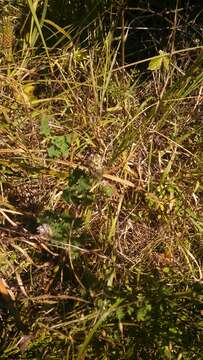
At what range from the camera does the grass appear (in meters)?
1.68

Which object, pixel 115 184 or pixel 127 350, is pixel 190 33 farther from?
pixel 127 350

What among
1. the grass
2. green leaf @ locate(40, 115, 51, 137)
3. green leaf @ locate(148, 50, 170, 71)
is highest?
green leaf @ locate(148, 50, 170, 71)

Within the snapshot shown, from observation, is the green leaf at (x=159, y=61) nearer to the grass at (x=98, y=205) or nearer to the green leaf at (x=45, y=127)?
the grass at (x=98, y=205)

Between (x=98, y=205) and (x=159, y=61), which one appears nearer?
(x=98, y=205)

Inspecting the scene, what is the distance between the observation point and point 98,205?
6.45 ft

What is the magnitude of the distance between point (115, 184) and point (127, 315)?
52 centimetres

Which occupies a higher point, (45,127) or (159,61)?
(159,61)

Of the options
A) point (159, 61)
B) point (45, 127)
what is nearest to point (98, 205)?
point (45, 127)

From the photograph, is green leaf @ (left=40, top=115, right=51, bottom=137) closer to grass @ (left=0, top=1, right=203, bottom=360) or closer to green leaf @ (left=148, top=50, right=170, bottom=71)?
grass @ (left=0, top=1, right=203, bottom=360)

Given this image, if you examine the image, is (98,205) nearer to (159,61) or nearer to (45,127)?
(45,127)

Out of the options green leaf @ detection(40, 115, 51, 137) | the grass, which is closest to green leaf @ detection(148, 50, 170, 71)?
the grass

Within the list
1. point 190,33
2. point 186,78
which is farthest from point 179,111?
point 190,33

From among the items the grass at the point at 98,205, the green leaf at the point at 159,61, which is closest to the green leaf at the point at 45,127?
the grass at the point at 98,205

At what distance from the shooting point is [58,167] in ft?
6.69
